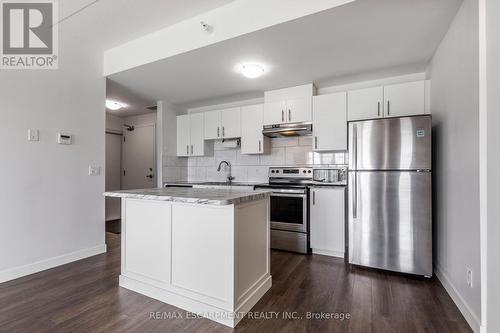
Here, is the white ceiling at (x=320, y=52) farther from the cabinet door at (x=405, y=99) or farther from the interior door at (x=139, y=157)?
the interior door at (x=139, y=157)

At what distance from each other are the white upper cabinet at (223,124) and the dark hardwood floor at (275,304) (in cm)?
227

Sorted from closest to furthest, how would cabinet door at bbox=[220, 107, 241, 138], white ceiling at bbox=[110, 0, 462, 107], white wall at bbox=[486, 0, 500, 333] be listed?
white wall at bbox=[486, 0, 500, 333], white ceiling at bbox=[110, 0, 462, 107], cabinet door at bbox=[220, 107, 241, 138]

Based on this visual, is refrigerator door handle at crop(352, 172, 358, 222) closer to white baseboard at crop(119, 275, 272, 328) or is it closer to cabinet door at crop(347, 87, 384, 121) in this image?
cabinet door at crop(347, 87, 384, 121)

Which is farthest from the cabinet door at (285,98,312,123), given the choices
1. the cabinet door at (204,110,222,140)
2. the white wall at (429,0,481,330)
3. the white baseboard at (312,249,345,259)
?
the white baseboard at (312,249,345,259)

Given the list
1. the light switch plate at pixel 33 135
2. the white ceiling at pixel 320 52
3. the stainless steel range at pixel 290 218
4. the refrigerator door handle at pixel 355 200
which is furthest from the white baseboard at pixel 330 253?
the light switch plate at pixel 33 135

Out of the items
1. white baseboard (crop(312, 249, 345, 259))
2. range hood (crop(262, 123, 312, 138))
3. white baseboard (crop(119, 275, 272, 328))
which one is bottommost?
white baseboard (crop(312, 249, 345, 259))

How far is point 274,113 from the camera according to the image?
3.56 meters

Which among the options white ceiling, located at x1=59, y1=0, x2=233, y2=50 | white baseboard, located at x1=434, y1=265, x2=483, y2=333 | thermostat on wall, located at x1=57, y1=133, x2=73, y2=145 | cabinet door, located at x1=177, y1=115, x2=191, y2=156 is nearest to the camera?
white baseboard, located at x1=434, y1=265, x2=483, y2=333

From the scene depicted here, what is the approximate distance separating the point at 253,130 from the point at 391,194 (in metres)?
2.11

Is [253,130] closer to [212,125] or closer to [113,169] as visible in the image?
[212,125]

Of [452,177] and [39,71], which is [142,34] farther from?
[452,177]

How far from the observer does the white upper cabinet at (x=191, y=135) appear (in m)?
4.32

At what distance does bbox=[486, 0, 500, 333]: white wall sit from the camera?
129 cm

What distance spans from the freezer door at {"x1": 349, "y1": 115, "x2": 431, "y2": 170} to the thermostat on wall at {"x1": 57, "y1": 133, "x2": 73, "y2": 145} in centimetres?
323
